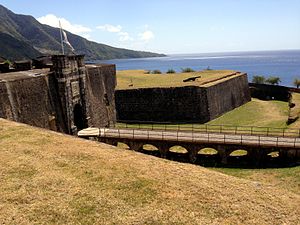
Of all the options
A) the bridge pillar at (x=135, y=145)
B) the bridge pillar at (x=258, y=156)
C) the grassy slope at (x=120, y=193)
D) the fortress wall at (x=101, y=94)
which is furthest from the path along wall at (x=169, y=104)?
the grassy slope at (x=120, y=193)

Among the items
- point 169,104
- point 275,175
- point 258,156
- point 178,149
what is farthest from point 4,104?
point 169,104

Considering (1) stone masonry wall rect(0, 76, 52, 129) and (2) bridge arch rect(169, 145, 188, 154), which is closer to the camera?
(1) stone masonry wall rect(0, 76, 52, 129)

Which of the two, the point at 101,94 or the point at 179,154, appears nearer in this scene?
the point at 179,154

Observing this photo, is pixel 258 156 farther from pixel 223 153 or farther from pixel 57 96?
pixel 57 96

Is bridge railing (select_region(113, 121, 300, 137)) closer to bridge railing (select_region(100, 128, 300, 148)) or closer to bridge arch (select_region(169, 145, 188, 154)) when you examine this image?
bridge arch (select_region(169, 145, 188, 154))

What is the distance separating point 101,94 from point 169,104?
341 inches

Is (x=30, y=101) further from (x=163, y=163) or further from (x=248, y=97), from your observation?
(x=248, y=97)

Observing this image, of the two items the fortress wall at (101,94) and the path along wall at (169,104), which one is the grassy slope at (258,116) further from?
the fortress wall at (101,94)

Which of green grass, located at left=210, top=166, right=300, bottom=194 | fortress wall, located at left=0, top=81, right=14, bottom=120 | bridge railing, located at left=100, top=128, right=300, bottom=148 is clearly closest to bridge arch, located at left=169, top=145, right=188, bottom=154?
bridge railing, located at left=100, top=128, right=300, bottom=148

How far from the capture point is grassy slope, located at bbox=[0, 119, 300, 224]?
9227 mm

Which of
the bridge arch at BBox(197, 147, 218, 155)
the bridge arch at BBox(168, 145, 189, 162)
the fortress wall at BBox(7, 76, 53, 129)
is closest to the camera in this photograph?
the fortress wall at BBox(7, 76, 53, 129)

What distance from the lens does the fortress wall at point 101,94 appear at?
33.8 metres

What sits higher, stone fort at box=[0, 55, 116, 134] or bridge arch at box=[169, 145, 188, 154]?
stone fort at box=[0, 55, 116, 134]

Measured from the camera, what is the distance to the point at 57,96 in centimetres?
2738
